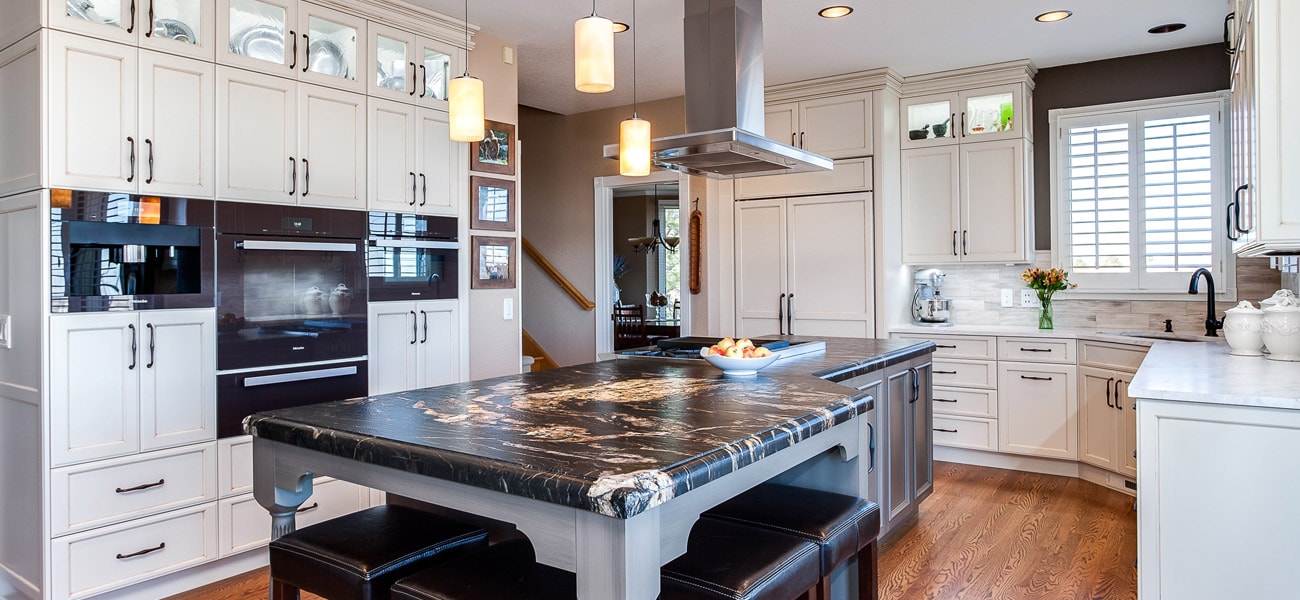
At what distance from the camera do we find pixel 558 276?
20.6ft

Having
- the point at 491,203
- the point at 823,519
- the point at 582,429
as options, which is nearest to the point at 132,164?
the point at 491,203

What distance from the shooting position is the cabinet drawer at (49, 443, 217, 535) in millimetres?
2738

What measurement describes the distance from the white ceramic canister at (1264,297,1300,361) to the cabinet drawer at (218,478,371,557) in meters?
3.63

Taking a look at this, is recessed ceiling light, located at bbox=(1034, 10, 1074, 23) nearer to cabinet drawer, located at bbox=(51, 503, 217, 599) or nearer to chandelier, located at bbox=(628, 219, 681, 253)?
cabinet drawer, located at bbox=(51, 503, 217, 599)

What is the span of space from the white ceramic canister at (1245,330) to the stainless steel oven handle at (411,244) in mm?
3472

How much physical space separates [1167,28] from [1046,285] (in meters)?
1.57

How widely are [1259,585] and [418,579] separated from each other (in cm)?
235

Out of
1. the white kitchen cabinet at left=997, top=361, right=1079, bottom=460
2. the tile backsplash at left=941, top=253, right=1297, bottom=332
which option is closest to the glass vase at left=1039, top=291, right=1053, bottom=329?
the tile backsplash at left=941, top=253, right=1297, bottom=332

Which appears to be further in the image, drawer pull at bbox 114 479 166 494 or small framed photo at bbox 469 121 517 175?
small framed photo at bbox 469 121 517 175

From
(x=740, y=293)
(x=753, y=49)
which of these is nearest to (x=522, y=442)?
(x=753, y=49)

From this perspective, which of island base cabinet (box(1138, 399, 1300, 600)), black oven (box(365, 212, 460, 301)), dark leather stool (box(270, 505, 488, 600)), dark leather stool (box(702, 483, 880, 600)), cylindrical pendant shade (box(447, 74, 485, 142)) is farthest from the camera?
black oven (box(365, 212, 460, 301))

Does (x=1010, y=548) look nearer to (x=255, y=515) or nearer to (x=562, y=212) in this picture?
(x=255, y=515)

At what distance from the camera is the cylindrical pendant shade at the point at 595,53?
2.35m

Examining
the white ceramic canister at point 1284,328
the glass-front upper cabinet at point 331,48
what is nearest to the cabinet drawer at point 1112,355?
the white ceramic canister at point 1284,328
